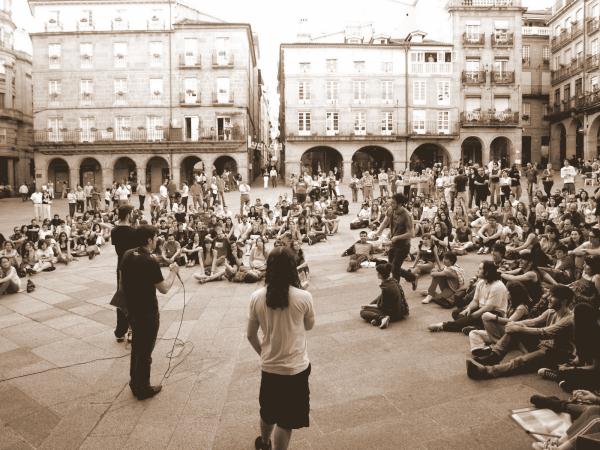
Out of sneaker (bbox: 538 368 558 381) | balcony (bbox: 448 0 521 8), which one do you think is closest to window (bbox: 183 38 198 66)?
balcony (bbox: 448 0 521 8)

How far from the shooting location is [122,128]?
3938 centimetres

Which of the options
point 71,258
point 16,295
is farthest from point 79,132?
point 16,295

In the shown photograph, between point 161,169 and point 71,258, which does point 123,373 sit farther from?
point 161,169

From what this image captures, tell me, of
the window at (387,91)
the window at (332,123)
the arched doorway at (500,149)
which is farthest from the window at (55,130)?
the arched doorway at (500,149)

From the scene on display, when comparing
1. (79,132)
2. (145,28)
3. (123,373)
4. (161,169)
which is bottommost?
(123,373)

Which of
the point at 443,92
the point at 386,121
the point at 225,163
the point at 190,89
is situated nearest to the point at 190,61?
the point at 190,89

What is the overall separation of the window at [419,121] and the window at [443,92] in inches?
70.9

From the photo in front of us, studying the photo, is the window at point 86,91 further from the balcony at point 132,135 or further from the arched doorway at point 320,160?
the arched doorway at point 320,160

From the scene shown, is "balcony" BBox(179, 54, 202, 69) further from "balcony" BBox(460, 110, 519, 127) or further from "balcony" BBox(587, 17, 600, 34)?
"balcony" BBox(587, 17, 600, 34)

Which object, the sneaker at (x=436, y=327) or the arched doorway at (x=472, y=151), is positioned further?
the arched doorway at (x=472, y=151)

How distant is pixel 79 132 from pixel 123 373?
37702 millimetres

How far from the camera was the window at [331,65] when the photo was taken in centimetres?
3969

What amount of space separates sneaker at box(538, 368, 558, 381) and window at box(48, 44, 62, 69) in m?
42.4

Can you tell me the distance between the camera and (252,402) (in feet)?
17.0
